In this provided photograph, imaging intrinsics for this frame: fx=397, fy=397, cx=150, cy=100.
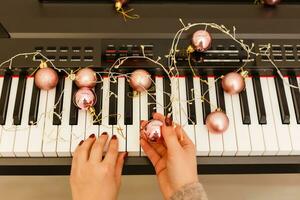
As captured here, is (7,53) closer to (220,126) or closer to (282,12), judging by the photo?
(220,126)

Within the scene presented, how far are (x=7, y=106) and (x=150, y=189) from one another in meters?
0.69

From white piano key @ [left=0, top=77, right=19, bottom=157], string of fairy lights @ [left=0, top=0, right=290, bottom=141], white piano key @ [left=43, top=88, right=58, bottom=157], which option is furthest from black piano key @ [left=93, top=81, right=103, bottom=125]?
white piano key @ [left=0, top=77, right=19, bottom=157]

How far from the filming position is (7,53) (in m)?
1.13

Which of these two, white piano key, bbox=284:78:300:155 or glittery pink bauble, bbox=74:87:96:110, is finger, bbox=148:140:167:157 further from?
white piano key, bbox=284:78:300:155

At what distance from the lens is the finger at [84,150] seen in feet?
3.38

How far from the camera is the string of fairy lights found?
107cm

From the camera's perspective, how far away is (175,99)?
114cm

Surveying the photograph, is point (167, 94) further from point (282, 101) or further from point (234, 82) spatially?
point (282, 101)

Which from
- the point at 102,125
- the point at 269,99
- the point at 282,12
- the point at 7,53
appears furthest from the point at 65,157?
the point at 282,12

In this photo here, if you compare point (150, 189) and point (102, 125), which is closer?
point (102, 125)

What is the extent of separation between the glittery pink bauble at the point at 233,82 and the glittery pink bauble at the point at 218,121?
0.29 feet

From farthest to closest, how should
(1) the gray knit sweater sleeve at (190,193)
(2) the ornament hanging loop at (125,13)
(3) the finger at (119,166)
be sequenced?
(2) the ornament hanging loop at (125,13)
(3) the finger at (119,166)
(1) the gray knit sweater sleeve at (190,193)

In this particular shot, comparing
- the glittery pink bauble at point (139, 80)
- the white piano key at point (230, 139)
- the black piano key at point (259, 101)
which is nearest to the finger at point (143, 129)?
the glittery pink bauble at point (139, 80)

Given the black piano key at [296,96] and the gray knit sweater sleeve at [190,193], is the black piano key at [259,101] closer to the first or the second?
the black piano key at [296,96]
